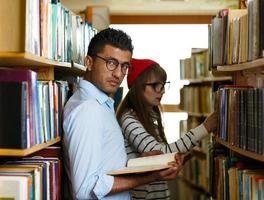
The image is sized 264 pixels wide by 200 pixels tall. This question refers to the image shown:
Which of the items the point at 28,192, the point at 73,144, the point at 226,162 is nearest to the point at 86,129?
the point at 73,144

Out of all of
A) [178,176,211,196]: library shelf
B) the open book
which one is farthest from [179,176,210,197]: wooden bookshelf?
the open book

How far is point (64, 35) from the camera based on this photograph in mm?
2348

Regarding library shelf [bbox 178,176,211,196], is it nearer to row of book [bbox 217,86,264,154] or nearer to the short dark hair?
row of book [bbox 217,86,264,154]

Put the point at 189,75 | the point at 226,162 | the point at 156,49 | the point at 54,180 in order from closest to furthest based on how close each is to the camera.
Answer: the point at 54,180 < the point at 226,162 < the point at 189,75 < the point at 156,49

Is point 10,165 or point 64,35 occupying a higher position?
point 64,35

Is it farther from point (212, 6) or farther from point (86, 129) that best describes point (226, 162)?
point (212, 6)

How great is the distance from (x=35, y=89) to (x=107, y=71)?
0.40 meters

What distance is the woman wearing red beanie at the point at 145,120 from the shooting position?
7.84 feet

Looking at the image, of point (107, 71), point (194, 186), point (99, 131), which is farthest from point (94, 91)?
point (194, 186)

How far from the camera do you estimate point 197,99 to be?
5.39m

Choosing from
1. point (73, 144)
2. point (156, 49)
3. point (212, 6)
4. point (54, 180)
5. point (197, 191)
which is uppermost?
point (212, 6)

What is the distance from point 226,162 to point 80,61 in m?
1.07

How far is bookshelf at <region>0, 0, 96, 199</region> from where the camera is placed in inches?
59.3

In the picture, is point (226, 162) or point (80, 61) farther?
point (80, 61)
